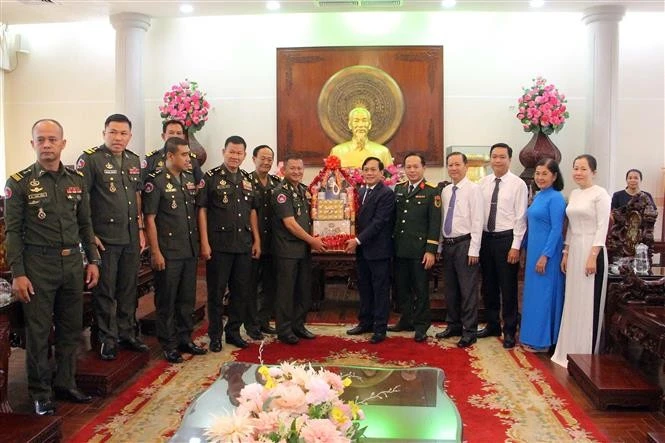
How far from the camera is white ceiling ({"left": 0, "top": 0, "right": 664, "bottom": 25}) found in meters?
6.72

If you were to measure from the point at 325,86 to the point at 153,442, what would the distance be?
5.67 metres

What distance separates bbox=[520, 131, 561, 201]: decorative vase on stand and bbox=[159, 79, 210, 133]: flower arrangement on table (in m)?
4.04

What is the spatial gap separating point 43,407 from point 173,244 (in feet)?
4.15

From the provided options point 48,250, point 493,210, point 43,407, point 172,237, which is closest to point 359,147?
point 493,210

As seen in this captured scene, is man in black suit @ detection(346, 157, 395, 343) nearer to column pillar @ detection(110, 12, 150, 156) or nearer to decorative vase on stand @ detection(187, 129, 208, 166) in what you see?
decorative vase on stand @ detection(187, 129, 208, 166)

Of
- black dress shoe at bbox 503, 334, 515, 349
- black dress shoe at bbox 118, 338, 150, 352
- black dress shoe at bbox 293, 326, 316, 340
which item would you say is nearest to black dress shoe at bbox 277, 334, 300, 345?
black dress shoe at bbox 293, 326, 316, 340

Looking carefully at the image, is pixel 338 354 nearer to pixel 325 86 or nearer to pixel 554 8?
pixel 325 86

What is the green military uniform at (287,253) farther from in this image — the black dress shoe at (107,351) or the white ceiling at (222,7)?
the white ceiling at (222,7)

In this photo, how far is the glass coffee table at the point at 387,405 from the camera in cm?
208

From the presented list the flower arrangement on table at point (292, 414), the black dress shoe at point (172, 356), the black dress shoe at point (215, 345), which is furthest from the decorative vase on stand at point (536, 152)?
the flower arrangement on table at point (292, 414)

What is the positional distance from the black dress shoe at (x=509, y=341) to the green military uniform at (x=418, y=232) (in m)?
0.58

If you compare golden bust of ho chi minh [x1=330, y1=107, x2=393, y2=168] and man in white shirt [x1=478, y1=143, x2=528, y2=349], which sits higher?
golden bust of ho chi minh [x1=330, y1=107, x2=393, y2=168]

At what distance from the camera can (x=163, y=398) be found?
3.33 metres

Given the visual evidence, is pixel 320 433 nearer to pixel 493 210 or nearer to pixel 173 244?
pixel 173 244
